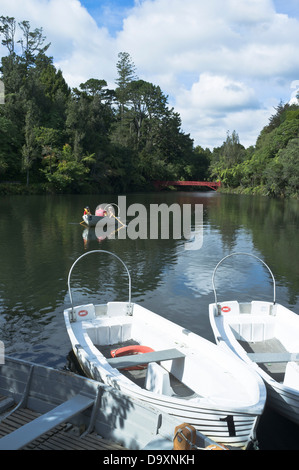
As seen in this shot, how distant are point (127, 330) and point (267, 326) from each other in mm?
3785

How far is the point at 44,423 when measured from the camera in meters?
5.62

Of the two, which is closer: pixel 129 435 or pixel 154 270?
pixel 129 435

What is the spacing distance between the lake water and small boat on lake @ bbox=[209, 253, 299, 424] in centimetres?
105

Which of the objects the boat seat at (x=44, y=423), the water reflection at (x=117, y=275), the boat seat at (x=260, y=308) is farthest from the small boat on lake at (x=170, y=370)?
the boat seat at (x=260, y=308)

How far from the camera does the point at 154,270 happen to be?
1875 centimetres

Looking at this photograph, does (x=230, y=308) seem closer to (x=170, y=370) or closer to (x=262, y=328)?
(x=262, y=328)

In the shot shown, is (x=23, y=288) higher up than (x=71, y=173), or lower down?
lower down

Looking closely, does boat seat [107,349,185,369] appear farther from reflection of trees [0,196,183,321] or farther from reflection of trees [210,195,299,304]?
reflection of trees [210,195,299,304]

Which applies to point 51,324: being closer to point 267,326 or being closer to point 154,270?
point 267,326

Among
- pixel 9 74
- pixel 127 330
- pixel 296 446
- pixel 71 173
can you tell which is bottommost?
pixel 296 446

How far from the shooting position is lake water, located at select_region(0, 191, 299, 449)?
1104 cm

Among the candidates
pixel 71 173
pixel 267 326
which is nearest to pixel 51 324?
pixel 267 326

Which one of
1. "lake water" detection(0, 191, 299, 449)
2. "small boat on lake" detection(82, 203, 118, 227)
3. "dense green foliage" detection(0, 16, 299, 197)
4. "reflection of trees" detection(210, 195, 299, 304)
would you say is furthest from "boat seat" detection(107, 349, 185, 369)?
"dense green foliage" detection(0, 16, 299, 197)

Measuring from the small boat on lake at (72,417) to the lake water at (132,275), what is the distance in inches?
103
